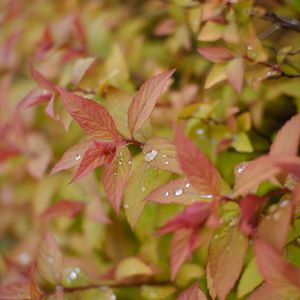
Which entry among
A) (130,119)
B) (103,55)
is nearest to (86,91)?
(130,119)

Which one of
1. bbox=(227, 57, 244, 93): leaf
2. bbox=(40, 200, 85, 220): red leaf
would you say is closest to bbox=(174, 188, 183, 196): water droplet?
bbox=(227, 57, 244, 93): leaf

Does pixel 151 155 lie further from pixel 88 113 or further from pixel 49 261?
pixel 49 261

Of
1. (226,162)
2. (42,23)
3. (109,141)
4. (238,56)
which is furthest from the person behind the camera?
(42,23)

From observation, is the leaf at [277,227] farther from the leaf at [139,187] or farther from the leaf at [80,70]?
the leaf at [80,70]

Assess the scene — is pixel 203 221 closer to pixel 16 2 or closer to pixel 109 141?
pixel 109 141

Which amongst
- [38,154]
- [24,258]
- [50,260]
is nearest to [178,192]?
[50,260]

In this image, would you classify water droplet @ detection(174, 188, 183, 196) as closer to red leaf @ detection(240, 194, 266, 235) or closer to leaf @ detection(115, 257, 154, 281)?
red leaf @ detection(240, 194, 266, 235)

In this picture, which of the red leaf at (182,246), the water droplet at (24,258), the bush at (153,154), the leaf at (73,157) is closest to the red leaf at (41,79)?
the bush at (153,154)
